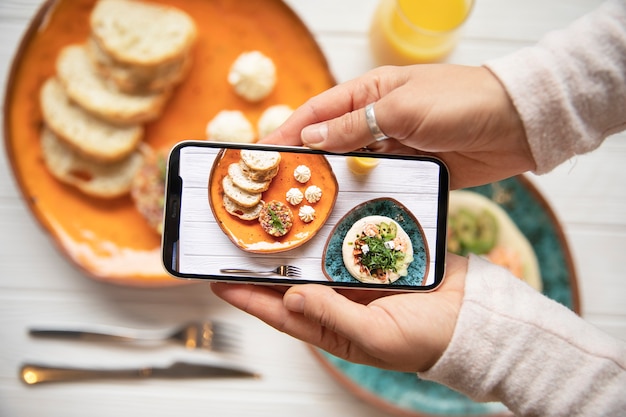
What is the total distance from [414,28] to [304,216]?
0.98 meters

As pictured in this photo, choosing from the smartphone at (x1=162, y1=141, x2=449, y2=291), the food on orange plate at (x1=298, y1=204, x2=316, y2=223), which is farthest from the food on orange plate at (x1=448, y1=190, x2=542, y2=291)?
the food on orange plate at (x1=298, y1=204, x2=316, y2=223)

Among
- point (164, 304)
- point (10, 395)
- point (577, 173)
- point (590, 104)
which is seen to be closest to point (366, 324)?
point (590, 104)

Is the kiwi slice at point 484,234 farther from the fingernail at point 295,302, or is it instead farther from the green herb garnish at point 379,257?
the fingernail at point 295,302

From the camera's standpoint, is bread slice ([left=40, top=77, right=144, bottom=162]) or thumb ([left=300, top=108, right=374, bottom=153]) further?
bread slice ([left=40, top=77, right=144, bottom=162])

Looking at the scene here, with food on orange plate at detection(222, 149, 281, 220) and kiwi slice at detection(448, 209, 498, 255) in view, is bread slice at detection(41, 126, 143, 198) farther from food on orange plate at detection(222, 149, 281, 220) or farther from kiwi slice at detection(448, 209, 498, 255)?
kiwi slice at detection(448, 209, 498, 255)

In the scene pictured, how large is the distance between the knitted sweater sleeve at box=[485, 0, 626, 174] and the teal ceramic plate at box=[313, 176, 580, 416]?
0.70 metres

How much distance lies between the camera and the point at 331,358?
6.81ft

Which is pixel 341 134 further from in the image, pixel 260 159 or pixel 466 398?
pixel 466 398

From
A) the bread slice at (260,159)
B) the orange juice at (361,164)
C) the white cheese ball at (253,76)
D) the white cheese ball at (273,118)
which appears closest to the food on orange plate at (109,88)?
the white cheese ball at (253,76)

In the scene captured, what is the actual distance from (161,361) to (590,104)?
6.47 ft

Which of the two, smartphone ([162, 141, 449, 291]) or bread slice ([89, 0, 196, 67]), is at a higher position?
bread slice ([89, 0, 196, 67])

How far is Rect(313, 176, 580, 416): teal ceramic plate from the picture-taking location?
81.0 inches

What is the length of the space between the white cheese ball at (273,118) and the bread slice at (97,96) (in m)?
0.45

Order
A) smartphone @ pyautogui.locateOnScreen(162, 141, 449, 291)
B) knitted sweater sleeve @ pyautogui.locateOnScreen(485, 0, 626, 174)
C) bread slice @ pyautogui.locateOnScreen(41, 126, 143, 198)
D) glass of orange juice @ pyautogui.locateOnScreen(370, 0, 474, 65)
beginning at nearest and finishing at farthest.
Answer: knitted sweater sleeve @ pyautogui.locateOnScreen(485, 0, 626, 174)
smartphone @ pyautogui.locateOnScreen(162, 141, 449, 291)
glass of orange juice @ pyautogui.locateOnScreen(370, 0, 474, 65)
bread slice @ pyautogui.locateOnScreen(41, 126, 143, 198)
